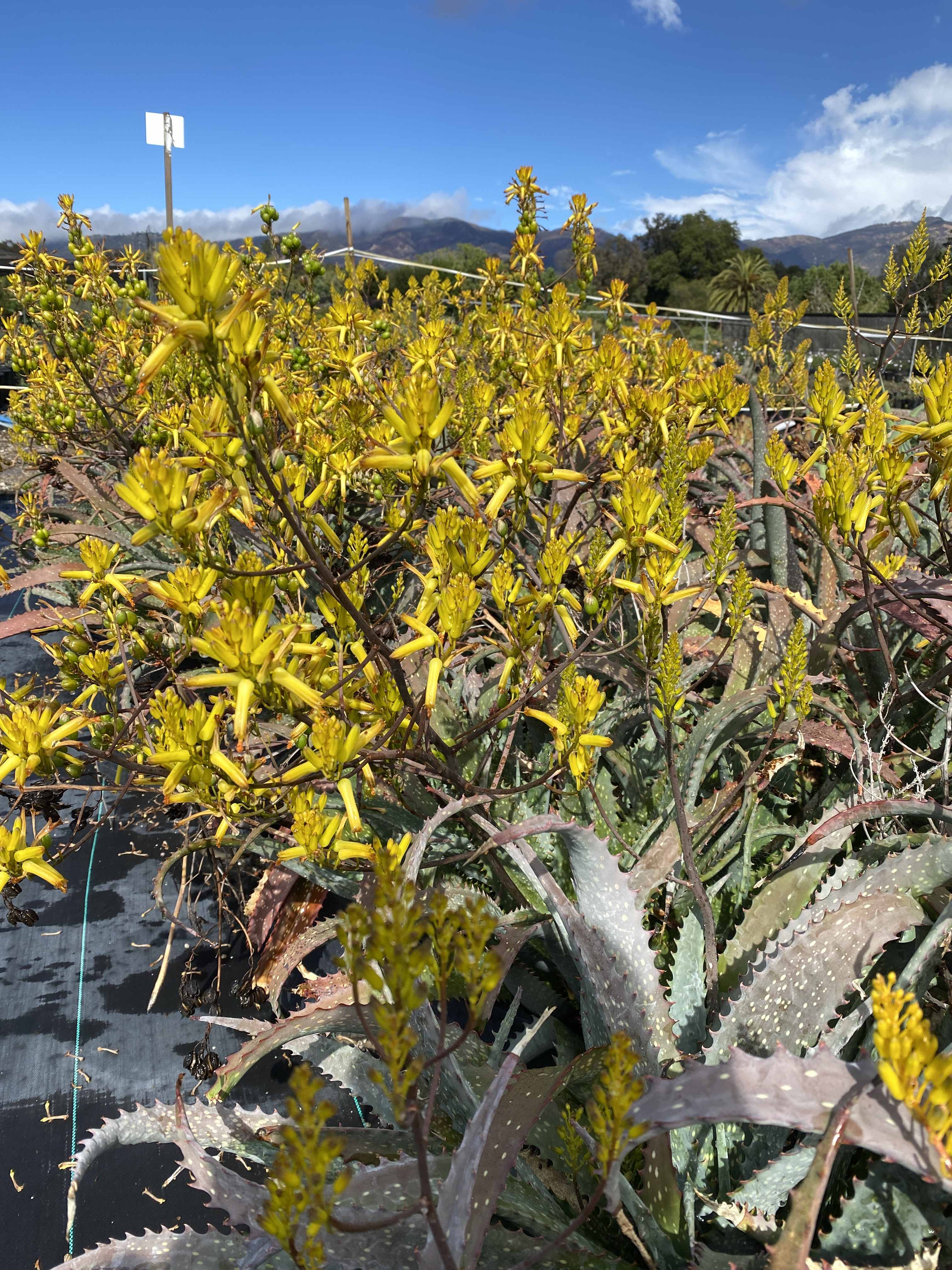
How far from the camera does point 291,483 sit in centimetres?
114

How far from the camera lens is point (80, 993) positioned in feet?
5.09

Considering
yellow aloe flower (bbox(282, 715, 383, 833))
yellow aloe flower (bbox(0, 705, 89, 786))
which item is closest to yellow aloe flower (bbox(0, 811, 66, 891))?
yellow aloe flower (bbox(0, 705, 89, 786))

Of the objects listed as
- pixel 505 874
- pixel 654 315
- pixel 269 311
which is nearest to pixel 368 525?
pixel 269 311

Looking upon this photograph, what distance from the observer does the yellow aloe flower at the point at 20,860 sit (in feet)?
2.96

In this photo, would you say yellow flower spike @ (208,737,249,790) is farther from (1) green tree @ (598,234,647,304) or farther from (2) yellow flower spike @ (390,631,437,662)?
(1) green tree @ (598,234,647,304)

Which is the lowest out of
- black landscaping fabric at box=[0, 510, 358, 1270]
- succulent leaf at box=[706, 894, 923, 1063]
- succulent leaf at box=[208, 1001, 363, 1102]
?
black landscaping fabric at box=[0, 510, 358, 1270]

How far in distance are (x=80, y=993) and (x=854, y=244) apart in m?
96.2

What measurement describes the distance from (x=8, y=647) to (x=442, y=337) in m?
2.15

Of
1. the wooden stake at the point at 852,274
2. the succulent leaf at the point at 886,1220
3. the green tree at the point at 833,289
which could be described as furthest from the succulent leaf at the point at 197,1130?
the wooden stake at the point at 852,274

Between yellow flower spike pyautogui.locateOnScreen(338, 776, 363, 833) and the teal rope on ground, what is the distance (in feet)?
1.87

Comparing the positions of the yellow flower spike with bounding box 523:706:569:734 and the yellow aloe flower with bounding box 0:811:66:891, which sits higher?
the yellow flower spike with bounding box 523:706:569:734

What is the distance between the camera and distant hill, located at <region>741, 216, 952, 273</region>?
8.75 feet

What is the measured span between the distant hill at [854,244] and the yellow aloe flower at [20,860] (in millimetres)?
2074

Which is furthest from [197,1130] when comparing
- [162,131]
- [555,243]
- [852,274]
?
[555,243]
